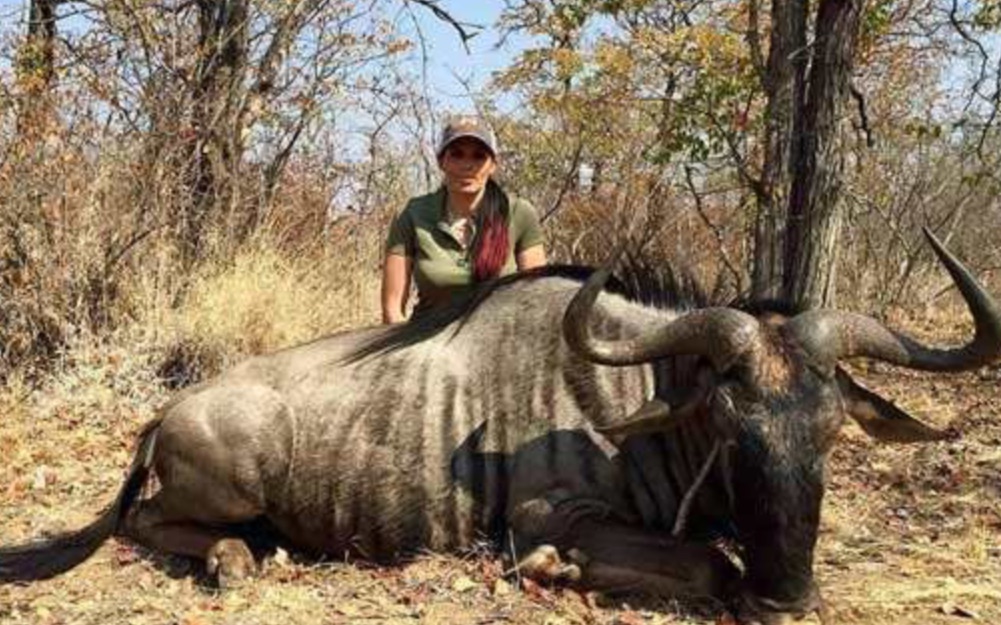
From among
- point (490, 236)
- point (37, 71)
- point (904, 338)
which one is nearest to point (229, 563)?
point (490, 236)

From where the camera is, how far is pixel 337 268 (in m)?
10.2

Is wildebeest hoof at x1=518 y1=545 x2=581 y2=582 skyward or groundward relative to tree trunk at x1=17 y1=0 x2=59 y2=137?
groundward

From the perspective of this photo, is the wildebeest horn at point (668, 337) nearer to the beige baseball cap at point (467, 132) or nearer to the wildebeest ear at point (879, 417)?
the wildebeest ear at point (879, 417)

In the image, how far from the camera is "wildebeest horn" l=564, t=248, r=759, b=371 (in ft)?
12.6

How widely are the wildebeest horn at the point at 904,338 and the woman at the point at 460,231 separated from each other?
6.17 ft

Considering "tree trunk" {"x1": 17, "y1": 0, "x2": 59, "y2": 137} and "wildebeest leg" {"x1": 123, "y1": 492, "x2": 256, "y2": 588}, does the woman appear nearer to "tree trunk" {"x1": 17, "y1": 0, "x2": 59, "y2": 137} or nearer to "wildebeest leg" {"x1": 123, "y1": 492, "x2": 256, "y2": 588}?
"wildebeest leg" {"x1": 123, "y1": 492, "x2": 256, "y2": 588}

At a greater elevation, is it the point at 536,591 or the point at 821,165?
the point at 821,165

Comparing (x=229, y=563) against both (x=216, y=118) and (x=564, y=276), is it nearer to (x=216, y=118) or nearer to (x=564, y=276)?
(x=564, y=276)

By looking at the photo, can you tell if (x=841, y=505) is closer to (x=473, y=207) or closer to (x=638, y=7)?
(x=473, y=207)

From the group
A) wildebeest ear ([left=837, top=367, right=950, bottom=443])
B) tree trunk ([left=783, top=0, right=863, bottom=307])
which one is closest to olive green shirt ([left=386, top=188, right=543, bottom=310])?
wildebeest ear ([left=837, top=367, right=950, bottom=443])

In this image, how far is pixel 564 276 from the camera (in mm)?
4816

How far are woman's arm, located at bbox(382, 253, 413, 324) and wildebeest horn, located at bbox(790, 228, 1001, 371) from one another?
2.29m

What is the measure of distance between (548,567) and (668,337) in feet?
2.96

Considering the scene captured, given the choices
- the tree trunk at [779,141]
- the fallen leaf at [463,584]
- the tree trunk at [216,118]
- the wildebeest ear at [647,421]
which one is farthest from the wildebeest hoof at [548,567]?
the tree trunk at [216,118]
